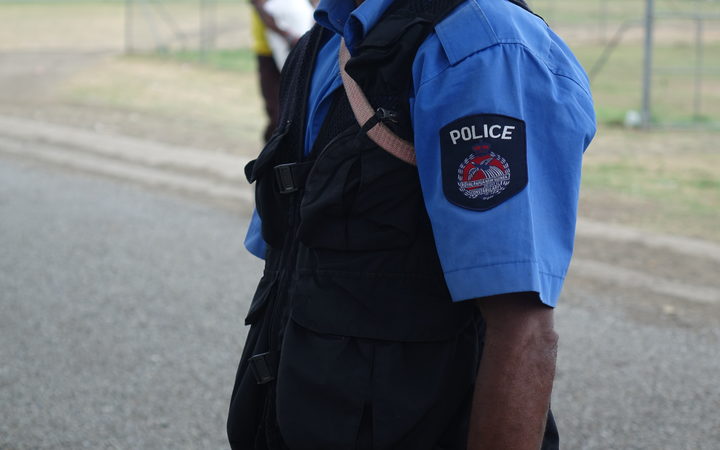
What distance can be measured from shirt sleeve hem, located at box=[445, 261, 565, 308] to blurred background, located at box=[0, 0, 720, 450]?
2676mm

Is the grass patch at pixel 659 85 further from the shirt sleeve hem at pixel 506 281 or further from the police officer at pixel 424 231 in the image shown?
the shirt sleeve hem at pixel 506 281

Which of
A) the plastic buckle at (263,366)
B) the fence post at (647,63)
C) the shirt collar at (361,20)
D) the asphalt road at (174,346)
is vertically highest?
the shirt collar at (361,20)

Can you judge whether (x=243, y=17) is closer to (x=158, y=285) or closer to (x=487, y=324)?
(x=158, y=285)

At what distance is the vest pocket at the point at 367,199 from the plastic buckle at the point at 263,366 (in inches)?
11.6

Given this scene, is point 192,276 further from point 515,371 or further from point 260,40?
point 515,371

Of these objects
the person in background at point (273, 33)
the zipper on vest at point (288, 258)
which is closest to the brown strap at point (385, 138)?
the zipper on vest at point (288, 258)

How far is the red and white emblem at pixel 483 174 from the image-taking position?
62.8 inches

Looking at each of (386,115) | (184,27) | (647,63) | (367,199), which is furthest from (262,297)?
(184,27)

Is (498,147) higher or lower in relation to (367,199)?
higher

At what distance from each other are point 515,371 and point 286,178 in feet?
1.83

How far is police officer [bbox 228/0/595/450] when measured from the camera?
1602 mm

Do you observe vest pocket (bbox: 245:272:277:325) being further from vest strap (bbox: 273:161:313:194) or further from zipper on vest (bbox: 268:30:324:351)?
vest strap (bbox: 273:161:313:194)

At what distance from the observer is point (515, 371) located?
1631 millimetres

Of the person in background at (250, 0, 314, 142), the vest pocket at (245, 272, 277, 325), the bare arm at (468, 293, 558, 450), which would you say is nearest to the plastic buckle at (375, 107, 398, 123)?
the bare arm at (468, 293, 558, 450)
